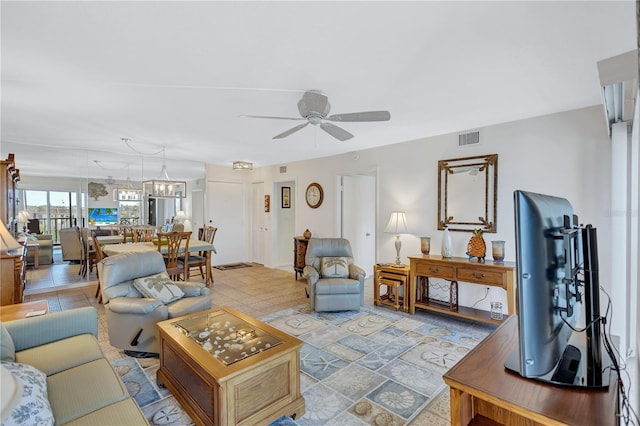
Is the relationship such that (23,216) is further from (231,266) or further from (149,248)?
(231,266)

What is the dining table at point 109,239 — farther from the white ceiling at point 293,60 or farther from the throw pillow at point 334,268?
the throw pillow at point 334,268

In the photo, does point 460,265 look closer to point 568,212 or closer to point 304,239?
point 568,212

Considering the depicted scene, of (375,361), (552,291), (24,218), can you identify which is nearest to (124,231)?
(24,218)

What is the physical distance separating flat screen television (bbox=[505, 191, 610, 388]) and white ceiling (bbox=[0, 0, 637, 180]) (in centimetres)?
123

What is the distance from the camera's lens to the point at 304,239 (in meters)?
5.84

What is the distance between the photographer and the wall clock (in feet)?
19.3

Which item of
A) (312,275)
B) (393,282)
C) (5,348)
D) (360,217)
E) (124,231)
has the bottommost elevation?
(393,282)

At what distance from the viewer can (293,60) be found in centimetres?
211

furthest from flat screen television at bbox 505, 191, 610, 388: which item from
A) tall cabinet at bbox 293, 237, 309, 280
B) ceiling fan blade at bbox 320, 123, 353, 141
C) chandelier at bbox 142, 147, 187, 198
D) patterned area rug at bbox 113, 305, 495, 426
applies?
chandelier at bbox 142, 147, 187, 198

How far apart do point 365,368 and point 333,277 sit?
5.37 feet

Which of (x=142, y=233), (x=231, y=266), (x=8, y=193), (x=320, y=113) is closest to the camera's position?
(x=320, y=113)

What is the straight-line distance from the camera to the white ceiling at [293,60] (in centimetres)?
164

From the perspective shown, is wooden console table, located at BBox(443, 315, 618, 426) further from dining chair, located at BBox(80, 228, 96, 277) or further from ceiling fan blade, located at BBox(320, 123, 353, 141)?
dining chair, located at BBox(80, 228, 96, 277)

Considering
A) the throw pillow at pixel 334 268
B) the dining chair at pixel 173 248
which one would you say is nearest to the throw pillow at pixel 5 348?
the dining chair at pixel 173 248
